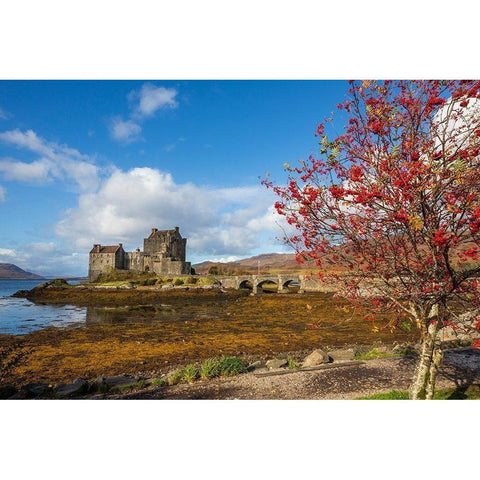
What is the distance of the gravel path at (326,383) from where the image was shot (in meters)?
7.98

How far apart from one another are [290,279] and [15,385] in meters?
53.0

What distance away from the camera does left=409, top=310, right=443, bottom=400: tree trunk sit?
20.1 ft

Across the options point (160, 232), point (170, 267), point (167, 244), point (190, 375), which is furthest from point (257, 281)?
point (190, 375)

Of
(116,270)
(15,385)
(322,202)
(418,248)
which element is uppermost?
(116,270)

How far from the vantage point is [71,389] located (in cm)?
1012

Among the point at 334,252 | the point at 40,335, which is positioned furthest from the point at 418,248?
the point at 40,335

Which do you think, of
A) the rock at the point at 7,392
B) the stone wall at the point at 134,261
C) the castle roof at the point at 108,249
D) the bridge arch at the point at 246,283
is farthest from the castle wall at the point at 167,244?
the rock at the point at 7,392

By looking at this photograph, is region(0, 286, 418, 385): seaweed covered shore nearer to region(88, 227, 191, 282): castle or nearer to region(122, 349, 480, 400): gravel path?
region(122, 349, 480, 400): gravel path

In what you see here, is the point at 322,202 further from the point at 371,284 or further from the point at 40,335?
the point at 40,335

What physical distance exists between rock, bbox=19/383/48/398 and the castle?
6509 cm

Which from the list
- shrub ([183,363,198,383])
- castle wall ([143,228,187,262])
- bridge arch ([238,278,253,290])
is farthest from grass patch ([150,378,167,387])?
castle wall ([143,228,187,262])

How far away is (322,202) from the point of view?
5.84m

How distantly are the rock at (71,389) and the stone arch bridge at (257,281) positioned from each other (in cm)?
4849

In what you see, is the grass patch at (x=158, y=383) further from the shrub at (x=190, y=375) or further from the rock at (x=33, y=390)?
the rock at (x=33, y=390)
